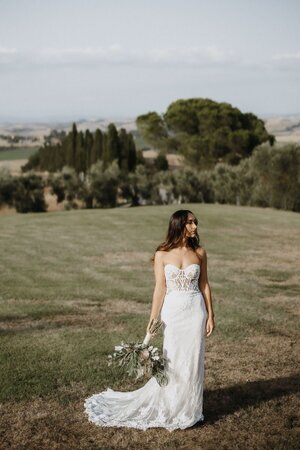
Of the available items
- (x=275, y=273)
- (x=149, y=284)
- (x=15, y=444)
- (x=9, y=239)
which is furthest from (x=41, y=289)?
(x=9, y=239)

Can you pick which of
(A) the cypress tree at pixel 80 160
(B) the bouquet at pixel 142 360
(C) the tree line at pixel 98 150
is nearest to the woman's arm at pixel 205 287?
(B) the bouquet at pixel 142 360

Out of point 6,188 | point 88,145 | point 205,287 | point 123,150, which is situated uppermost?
point 88,145

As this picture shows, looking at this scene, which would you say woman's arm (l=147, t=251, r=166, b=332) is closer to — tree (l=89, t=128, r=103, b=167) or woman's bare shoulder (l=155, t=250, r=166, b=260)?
woman's bare shoulder (l=155, t=250, r=166, b=260)

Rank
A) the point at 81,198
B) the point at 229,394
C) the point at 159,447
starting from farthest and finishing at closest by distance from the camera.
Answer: the point at 81,198 → the point at 229,394 → the point at 159,447

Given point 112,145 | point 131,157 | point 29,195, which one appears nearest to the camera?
point 29,195

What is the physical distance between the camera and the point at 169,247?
733 centimetres

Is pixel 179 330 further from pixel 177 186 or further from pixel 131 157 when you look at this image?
pixel 131 157

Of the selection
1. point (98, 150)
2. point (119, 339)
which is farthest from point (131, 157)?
point (119, 339)

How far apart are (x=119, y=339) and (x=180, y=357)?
445 centimetres

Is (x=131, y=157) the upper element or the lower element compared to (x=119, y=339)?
upper

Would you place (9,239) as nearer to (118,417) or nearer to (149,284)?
(149,284)

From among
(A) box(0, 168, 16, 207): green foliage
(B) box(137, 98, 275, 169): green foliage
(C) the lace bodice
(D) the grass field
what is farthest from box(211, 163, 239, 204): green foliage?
(C) the lace bodice

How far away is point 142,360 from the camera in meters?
7.23

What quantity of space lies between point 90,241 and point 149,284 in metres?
10.5
